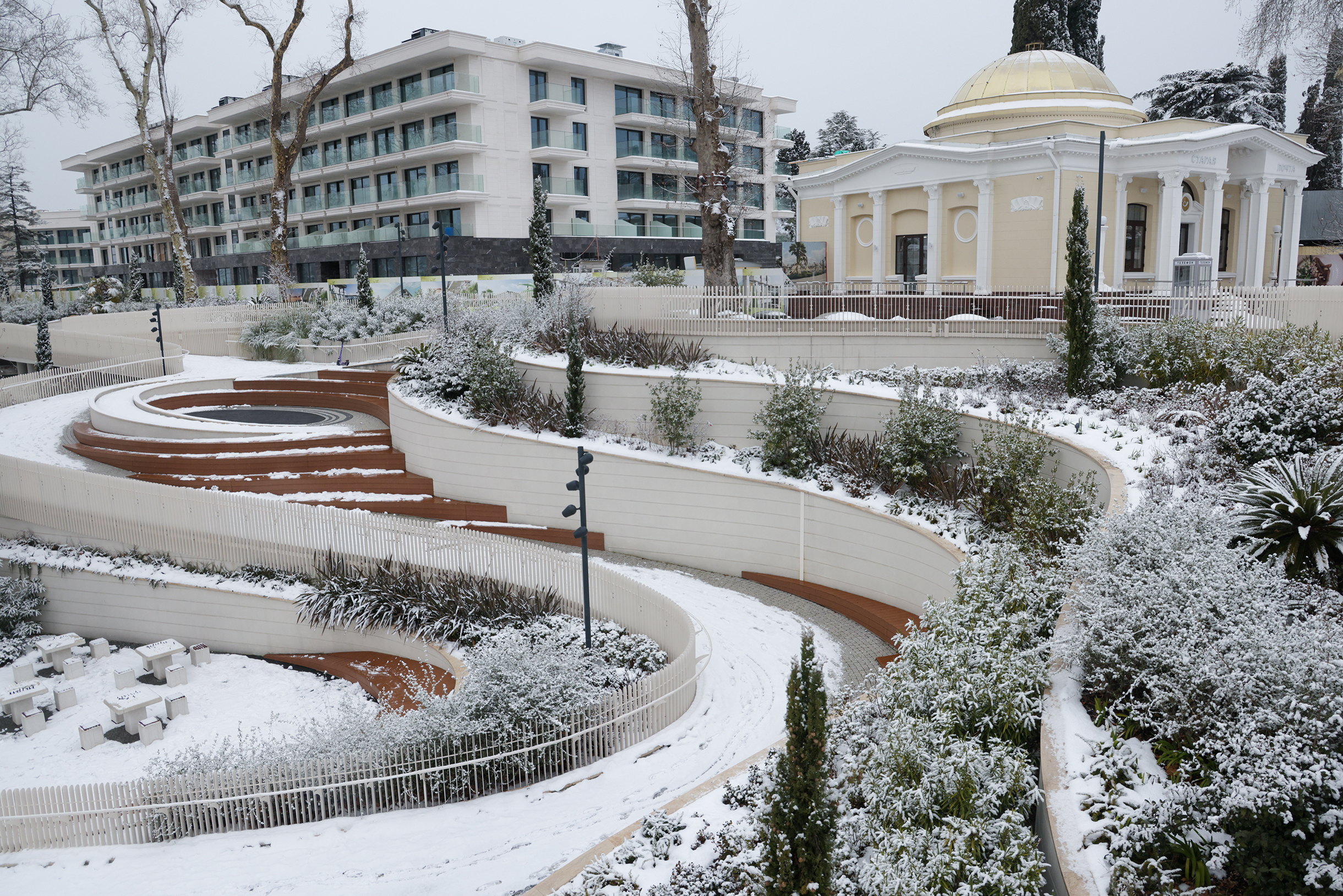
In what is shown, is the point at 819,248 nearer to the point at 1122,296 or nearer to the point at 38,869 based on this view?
the point at 1122,296

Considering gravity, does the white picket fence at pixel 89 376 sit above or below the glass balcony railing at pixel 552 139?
below

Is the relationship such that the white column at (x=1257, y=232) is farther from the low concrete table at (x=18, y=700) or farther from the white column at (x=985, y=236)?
the low concrete table at (x=18, y=700)

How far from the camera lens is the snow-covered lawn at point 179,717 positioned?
1168cm

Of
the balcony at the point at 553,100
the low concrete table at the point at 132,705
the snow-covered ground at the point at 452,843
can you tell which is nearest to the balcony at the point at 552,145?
the balcony at the point at 553,100

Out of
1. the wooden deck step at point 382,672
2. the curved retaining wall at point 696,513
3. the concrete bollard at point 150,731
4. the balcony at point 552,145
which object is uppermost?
the balcony at point 552,145

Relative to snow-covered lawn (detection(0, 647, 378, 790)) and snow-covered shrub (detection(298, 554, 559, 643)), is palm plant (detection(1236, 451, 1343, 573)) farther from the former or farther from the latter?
snow-covered lawn (detection(0, 647, 378, 790))

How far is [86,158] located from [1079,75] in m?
73.2

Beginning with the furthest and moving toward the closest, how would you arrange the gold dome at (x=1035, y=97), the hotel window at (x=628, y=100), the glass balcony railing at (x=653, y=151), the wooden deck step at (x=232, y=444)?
the glass balcony railing at (x=653, y=151)
the hotel window at (x=628, y=100)
the gold dome at (x=1035, y=97)
the wooden deck step at (x=232, y=444)

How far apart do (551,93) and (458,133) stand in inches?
200

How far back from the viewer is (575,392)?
17047mm

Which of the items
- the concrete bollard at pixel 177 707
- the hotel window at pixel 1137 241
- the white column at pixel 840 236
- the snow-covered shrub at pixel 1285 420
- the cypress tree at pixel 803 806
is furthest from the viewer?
the white column at pixel 840 236

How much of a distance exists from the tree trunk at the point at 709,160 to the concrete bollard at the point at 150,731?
13734mm

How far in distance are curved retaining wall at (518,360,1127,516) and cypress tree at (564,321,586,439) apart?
47cm

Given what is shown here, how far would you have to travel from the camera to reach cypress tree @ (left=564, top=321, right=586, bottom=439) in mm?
17047
